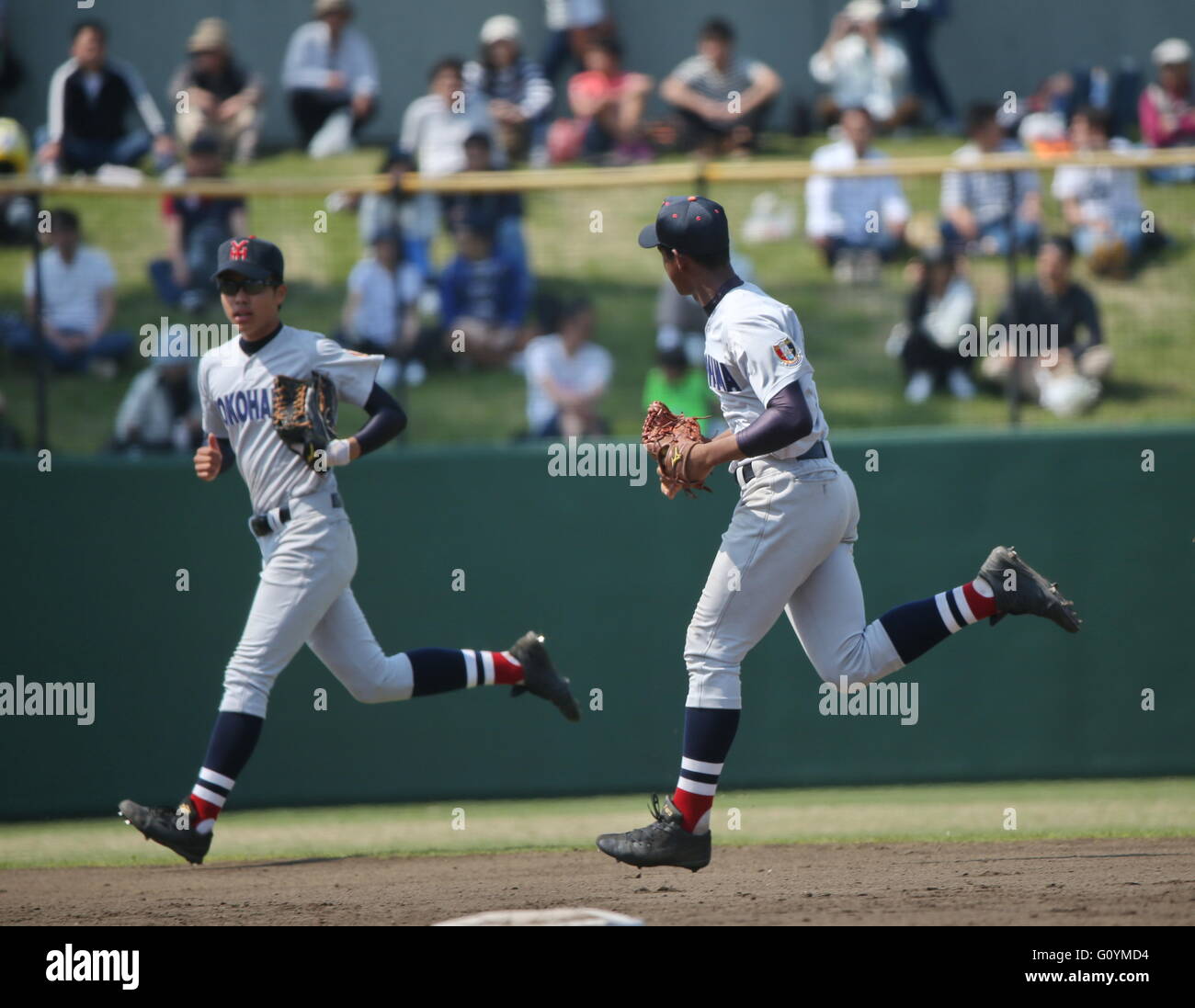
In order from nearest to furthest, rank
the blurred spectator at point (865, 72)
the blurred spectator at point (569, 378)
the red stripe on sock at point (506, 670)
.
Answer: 1. the red stripe on sock at point (506, 670)
2. the blurred spectator at point (569, 378)
3. the blurred spectator at point (865, 72)

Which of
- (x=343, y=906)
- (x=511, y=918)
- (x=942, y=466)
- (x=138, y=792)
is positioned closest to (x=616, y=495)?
(x=942, y=466)

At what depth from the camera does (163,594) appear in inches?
315

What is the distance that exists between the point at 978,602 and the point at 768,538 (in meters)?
0.90

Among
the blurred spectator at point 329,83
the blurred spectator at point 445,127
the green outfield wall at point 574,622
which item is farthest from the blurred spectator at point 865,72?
the green outfield wall at point 574,622

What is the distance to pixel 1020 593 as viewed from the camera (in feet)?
17.8

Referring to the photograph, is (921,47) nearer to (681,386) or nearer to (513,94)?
(513,94)

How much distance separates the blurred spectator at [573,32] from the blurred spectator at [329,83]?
1.71 meters

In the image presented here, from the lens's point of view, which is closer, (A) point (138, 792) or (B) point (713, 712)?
(B) point (713, 712)

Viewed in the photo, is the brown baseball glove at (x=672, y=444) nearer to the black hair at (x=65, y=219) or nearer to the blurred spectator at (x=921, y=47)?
the black hair at (x=65, y=219)

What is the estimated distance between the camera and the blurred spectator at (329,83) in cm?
1305

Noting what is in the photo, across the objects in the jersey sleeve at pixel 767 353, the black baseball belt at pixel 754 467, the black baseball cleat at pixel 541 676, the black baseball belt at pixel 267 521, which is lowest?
the black baseball cleat at pixel 541 676

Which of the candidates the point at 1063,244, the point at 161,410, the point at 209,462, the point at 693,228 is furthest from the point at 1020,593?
the point at 161,410
